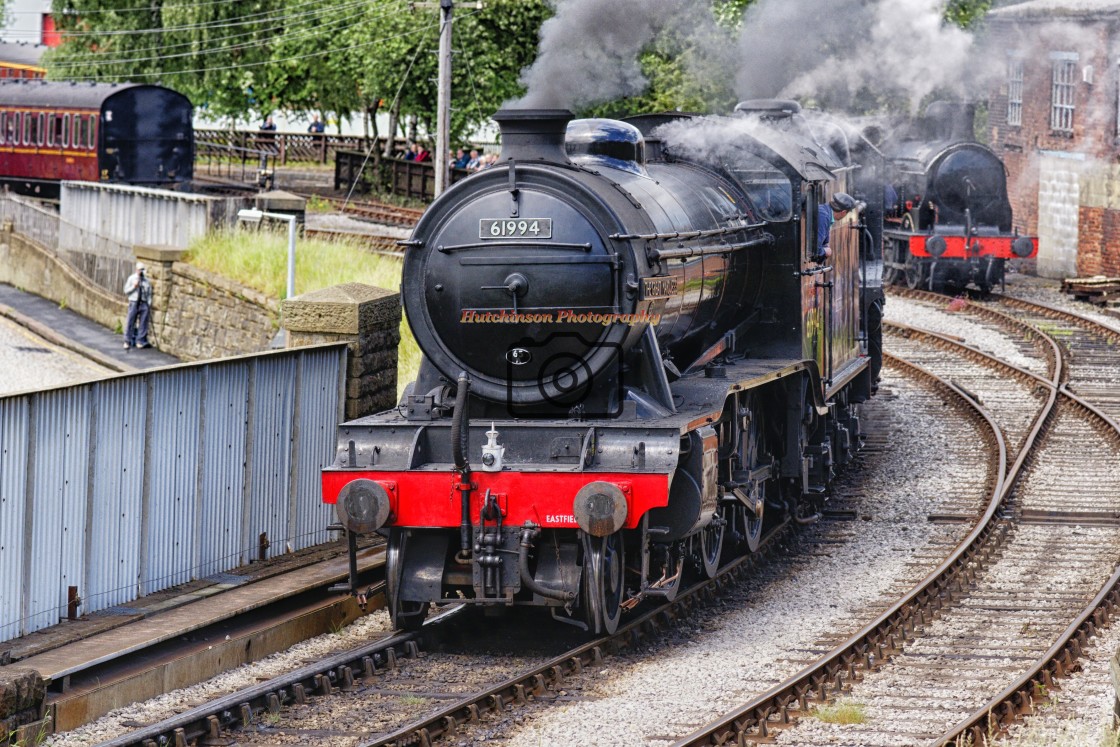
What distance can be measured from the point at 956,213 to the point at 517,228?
745 inches

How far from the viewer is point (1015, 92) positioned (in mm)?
33156

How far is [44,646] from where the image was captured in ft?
26.2

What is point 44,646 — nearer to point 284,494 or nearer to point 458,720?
point 458,720

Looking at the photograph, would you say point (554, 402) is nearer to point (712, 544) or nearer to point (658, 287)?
point (658, 287)

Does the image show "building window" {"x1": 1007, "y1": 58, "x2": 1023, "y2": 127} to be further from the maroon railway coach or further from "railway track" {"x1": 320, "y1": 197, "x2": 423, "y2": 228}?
the maroon railway coach

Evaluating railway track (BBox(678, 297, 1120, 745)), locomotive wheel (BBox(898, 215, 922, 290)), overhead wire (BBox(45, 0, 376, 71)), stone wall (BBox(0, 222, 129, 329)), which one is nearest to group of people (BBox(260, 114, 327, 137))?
overhead wire (BBox(45, 0, 376, 71))

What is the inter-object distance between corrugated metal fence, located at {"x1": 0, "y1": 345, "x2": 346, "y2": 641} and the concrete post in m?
0.14

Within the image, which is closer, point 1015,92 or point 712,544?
point 712,544

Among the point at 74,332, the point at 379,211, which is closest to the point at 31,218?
the point at 74,332

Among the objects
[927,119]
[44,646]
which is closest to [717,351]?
[44,646]

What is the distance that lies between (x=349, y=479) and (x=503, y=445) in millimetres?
921

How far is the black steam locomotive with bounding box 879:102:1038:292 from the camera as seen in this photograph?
26.0 metres

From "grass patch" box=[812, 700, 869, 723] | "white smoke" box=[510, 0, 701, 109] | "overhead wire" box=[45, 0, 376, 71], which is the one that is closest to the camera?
"grass patch" box=[812, 700, 869, 723]

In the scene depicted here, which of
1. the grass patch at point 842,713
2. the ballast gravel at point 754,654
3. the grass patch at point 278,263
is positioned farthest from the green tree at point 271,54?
the grass patch at point 842,713
